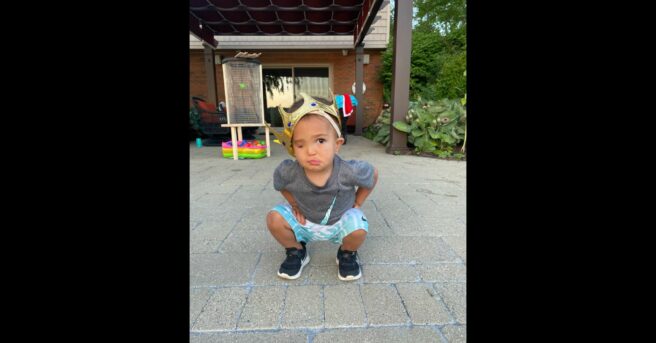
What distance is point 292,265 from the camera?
1.81 meters

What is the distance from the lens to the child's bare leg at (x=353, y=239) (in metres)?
1.77

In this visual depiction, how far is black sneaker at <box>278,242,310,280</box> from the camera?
70.0 inches

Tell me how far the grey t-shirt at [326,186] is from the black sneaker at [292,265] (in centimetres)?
23

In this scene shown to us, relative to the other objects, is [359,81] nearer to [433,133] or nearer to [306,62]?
[306,62]

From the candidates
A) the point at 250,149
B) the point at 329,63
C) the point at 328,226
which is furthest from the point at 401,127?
the point at 329,63

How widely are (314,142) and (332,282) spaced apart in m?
0.83

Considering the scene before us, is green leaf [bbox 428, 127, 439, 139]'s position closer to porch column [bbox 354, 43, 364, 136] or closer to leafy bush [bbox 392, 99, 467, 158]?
leafy bush [bbox 392, 99, 467, 158]

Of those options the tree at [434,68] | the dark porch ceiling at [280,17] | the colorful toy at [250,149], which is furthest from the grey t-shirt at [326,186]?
the tree at [434,68]

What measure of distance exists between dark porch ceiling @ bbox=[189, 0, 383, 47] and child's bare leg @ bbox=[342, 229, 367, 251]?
5.77 meters

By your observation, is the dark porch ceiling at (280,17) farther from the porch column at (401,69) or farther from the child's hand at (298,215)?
the child's hand at (298,215)

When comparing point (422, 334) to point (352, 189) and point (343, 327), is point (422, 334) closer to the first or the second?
point (343, 327)

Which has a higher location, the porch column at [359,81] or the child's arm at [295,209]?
the porch column at [359,81]
